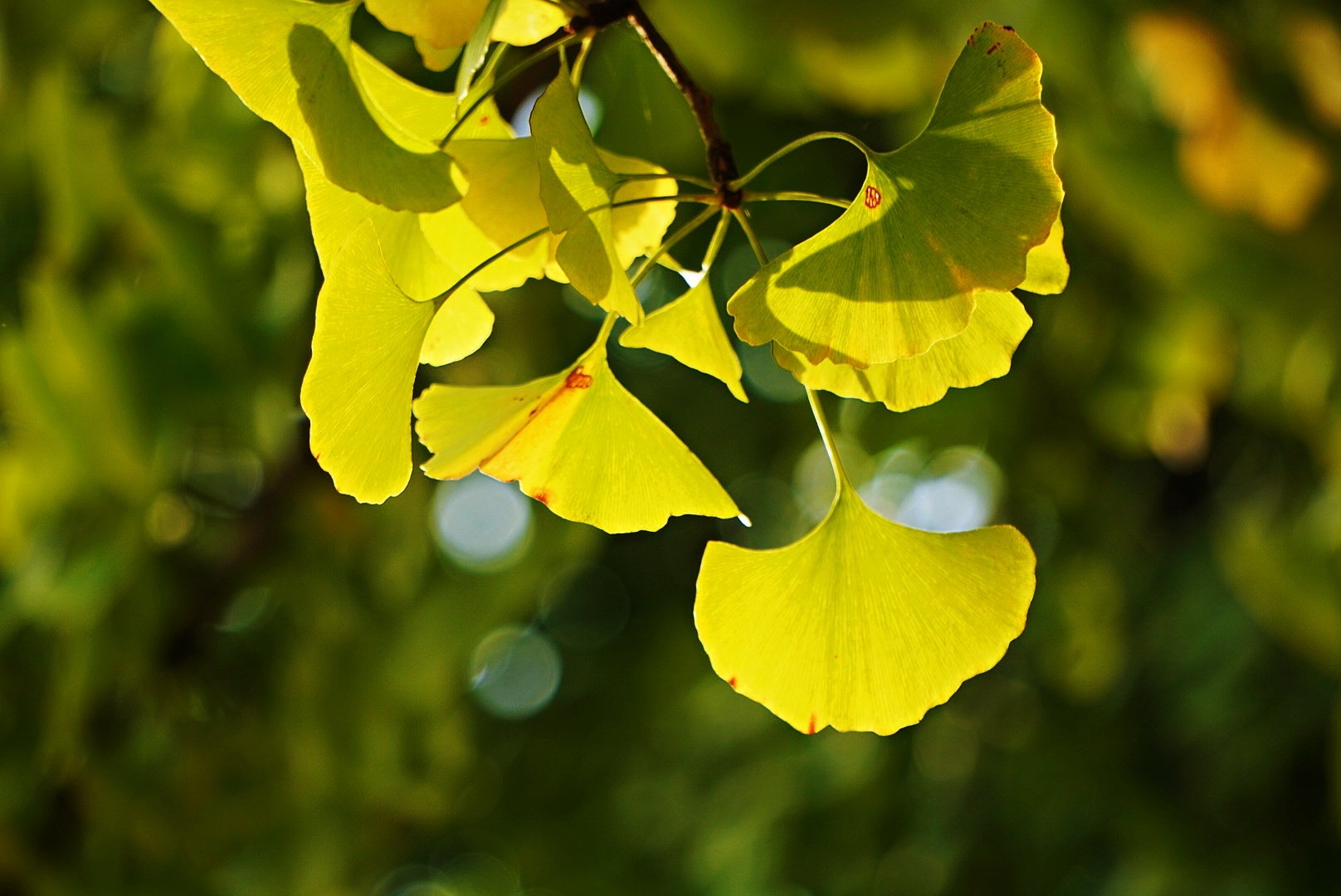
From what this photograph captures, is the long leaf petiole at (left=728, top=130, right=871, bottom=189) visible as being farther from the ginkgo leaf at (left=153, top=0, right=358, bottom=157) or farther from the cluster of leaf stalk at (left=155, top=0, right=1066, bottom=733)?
the ginkgo leaf at (left=153, top=0, right=358, bottom=157)

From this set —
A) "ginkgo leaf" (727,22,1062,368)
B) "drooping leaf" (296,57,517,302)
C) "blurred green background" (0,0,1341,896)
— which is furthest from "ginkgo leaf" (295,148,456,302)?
"blurred green background" (0,0,1341,896)

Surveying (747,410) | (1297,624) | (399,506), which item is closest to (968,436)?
(747,410)

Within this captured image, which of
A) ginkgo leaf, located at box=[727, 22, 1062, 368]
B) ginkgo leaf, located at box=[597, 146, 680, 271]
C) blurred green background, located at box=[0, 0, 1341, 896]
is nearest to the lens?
ginkgo leaf, located at box=[727, 22, 1062, 368]

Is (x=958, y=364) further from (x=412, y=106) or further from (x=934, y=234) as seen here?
(x=412, y=106)

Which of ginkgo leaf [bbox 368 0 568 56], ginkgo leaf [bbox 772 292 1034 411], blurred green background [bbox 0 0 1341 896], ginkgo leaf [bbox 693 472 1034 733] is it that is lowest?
blurred green background [bbox 0 0 1341 896]

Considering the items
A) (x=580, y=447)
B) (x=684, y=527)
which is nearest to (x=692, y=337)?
(x=580, y=447)

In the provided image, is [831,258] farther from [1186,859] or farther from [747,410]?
[1186,859]
